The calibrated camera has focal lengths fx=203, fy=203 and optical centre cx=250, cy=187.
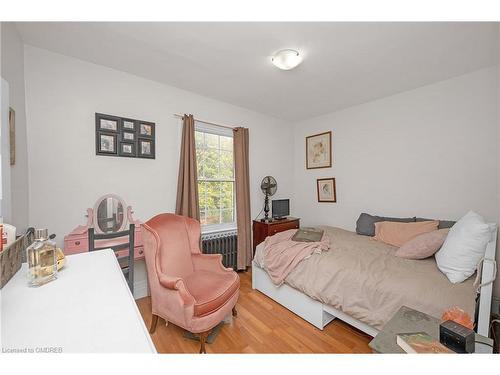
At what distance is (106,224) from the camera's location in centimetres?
215

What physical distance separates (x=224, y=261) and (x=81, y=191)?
6.42 feet

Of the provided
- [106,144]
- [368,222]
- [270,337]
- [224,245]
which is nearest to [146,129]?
[106,144]

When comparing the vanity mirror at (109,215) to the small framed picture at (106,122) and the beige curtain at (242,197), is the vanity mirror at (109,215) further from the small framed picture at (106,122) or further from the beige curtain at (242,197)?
the beige curtain at (242,197)

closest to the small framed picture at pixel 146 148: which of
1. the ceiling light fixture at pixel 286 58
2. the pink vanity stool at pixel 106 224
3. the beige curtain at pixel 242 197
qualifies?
the pink vanity stool at pixel 106 224

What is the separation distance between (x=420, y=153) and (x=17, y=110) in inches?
164

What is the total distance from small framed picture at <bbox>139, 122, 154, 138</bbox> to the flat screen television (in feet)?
7.05

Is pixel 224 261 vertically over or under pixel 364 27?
under

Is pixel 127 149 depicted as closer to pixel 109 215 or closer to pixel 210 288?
pixel 109 215

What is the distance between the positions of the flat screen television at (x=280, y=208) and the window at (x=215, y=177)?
721mm

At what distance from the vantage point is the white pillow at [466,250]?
4.94 ft

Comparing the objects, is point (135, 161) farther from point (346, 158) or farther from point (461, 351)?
point (346, 158)

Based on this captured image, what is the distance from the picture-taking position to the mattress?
4.58ft
